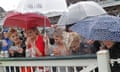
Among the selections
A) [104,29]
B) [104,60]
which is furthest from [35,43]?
[104,60]

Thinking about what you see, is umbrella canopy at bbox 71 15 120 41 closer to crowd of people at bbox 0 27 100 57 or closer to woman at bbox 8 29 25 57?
crowd of people at bbox 0 27 100 57

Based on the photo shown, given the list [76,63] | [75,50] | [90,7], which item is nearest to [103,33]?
[76,63]

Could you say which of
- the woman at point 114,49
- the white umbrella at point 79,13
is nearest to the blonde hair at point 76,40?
the woman at point 114,49

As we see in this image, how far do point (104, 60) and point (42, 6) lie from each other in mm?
2669

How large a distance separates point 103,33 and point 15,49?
2.13 metres

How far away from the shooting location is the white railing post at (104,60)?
437 centimetres

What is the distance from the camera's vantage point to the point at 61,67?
5152 mm

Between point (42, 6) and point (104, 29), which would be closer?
point (104, 29)

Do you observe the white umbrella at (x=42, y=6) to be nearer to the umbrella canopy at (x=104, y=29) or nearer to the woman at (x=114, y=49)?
the umbrella canopy at (x=104, y=29)

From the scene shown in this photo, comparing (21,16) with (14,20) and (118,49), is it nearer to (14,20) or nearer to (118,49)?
(14,20)

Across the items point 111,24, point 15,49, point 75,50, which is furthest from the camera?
point 15,49

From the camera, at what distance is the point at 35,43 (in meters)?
6.22

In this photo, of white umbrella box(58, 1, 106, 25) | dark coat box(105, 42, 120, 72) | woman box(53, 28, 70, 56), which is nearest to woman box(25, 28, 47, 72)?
woman box(53, 28, 70, 56)

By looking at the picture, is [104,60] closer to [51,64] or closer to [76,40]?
[51,64]
